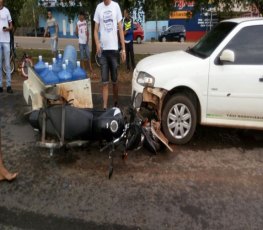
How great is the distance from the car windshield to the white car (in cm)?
3

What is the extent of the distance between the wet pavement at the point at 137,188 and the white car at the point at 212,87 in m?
0.42

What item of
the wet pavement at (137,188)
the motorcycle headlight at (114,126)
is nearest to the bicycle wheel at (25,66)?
the wet pavement at (137,188)

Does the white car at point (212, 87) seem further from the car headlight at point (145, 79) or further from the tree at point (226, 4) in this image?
the tree at point (226, 4)

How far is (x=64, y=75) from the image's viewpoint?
615cm

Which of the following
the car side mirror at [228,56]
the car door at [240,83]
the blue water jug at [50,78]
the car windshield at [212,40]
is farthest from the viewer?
the blue water jug at [50,78]

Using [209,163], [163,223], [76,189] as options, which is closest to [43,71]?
[76,189]

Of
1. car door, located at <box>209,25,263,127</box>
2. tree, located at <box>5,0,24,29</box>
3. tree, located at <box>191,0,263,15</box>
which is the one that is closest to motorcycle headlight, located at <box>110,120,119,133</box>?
car door, located at <box>209,25,263,127</box>

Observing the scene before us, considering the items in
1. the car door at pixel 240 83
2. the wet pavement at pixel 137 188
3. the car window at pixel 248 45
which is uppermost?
the car window at pixel 248 45

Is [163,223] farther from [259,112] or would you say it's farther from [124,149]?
[259,112]

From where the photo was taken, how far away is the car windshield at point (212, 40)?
18.7 feet

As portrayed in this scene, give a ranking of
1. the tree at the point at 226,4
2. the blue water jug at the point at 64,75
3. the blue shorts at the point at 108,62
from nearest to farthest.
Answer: the blue water jug at the point at 64,75
the blue shorts at the point at 108,62
the tree at the point at 226,4

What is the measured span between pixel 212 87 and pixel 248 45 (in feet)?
2.64

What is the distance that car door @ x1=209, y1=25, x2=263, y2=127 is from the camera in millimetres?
5434

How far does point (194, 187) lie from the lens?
444cm
